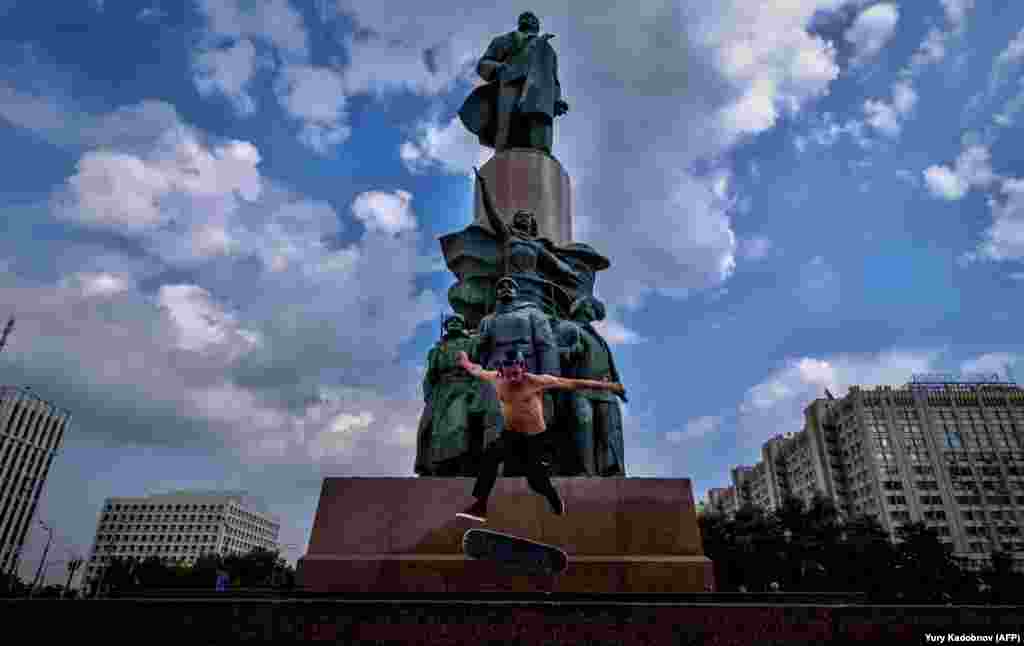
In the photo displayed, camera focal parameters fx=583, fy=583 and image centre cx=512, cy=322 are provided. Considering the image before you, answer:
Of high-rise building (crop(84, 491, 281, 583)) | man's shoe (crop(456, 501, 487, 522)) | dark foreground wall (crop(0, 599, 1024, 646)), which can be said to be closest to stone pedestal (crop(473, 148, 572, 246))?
man's shoe (crop(456, 501, 487, 522))

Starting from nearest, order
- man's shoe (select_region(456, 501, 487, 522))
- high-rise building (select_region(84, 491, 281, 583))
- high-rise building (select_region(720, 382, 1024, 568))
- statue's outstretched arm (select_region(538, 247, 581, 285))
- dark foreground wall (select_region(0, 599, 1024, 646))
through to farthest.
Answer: dark foreground wall (select_region(0, 599, 1024, 646))
man's shoe (select_region(456, 501, 487, 522))
statue's outstretched arm (select_region(538, 247, 581, 285))
high-rise building (select_region(720, 382, 1024, 568))
high-rise building (select_region(84, 491, 281, 583))

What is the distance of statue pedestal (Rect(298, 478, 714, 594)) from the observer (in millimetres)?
6596

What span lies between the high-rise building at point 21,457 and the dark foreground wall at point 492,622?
100 m

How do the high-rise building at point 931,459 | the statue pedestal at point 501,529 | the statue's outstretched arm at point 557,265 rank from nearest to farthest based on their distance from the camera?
the statue pedestal at point 501,529 → the statue's outstretched arm at point 557,265 → the high-rise building at point 931,459

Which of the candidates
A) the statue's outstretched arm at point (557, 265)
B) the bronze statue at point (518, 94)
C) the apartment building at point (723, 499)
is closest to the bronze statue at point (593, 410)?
the statue's outstretched arm at point (557, 265)

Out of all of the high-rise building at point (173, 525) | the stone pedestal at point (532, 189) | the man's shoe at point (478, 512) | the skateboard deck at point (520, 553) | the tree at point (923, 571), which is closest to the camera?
the skateboard deck at point (520, 553)

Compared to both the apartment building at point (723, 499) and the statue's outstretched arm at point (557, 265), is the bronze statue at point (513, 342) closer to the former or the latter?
the statue's outstretched arm at point (557, 265)

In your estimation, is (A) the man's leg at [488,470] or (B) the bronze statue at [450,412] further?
(B) the bronze statue at [450,412]

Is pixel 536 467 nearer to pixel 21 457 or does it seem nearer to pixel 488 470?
pixel 488 470

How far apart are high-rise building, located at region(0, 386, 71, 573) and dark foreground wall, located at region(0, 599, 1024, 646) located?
100113mm

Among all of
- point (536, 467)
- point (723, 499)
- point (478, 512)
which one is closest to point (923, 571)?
point (536, 467)

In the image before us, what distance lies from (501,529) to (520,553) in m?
1.36

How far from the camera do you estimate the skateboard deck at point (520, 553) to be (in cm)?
550

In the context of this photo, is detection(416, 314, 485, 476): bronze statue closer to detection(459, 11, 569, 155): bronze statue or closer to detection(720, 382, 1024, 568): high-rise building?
detection(459, 11, 569, 155): bronze statue
